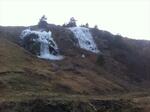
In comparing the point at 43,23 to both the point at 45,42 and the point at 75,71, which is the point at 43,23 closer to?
the point at 45,42

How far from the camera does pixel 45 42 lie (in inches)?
2157

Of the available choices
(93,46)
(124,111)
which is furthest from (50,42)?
(124,111)

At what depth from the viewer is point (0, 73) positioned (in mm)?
37500

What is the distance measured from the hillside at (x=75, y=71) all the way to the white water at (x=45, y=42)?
1.15 m

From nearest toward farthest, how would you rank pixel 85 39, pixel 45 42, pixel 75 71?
pixel 75 71, pixel 45 42, pixel 85 39

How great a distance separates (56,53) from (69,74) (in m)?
11.2

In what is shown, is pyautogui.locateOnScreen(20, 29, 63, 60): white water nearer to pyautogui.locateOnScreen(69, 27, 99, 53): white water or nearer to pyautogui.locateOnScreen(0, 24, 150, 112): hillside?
pyautogui.locateOnScreen(0, 24, 150, 112): hillside

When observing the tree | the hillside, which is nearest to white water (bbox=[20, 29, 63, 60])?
the hillside

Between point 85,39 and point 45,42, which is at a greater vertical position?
point 85,39

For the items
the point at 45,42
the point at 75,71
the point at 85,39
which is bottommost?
the point at 75,71

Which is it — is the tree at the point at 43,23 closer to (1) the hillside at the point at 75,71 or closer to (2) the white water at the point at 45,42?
(1) the hillside at the point at 75,71

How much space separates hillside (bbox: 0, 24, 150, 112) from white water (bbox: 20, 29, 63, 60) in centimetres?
115

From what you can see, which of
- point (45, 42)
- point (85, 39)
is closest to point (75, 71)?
point (45, 42)

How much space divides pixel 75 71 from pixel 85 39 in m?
16.4
